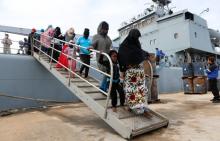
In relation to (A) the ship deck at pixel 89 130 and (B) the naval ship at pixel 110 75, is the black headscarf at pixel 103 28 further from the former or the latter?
(A) the ship deck at pixel 89 130

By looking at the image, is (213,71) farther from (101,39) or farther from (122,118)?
(122,118)

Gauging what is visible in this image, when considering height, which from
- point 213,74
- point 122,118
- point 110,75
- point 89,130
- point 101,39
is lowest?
point 89,130

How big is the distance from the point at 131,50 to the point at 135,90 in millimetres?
725

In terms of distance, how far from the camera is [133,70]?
4750 millimetres

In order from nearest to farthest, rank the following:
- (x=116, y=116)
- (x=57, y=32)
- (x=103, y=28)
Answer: (x=116, y=116), (x=103, y=28), (x=57, y=32)

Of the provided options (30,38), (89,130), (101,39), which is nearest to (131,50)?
(101,39)

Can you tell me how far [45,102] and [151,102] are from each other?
3565mm

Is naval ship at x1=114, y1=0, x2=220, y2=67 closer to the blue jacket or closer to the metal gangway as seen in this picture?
the blue jacket

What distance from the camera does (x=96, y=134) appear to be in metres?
4.53

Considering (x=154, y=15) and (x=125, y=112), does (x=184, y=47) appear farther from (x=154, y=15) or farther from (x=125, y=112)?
(x=125, y=112)

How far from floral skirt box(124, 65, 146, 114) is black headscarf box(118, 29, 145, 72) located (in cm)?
16

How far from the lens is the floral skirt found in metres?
4.71

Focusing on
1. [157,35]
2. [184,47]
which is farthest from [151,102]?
[157,35]

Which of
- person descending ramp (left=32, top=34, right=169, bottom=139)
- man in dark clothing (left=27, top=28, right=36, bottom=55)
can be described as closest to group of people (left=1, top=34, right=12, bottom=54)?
man in dark clothing (left=27, top=28, right=36, bottom=55)
